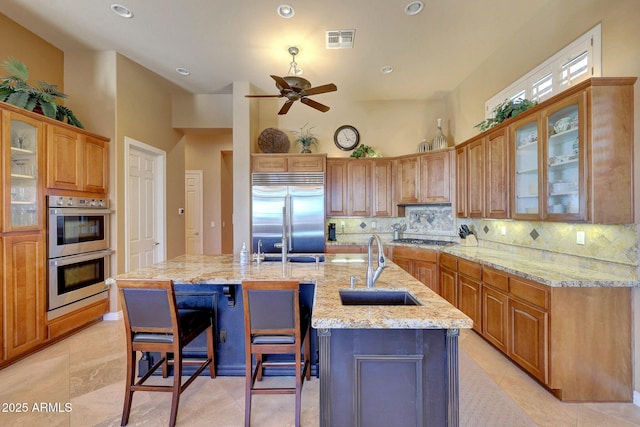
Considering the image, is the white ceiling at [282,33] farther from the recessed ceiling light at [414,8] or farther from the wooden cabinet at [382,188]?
the wooden cabinet at [382,188]

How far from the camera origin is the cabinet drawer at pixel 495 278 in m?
2.52

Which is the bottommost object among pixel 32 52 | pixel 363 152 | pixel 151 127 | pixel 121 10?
pixel 363 152

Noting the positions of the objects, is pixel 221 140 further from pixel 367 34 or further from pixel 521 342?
pixel 521 342

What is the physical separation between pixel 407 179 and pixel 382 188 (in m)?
0.43

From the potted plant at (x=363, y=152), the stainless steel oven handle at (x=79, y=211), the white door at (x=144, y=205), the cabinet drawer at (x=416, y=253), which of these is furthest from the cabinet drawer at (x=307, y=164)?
the stainless steel oven handle at (x=79, y=211)

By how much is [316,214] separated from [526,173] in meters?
2.74

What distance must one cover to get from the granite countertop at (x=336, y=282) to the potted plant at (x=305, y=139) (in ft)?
8.01

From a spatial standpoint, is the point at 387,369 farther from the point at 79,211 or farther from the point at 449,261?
A: the point at 79,211

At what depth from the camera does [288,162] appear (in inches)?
178

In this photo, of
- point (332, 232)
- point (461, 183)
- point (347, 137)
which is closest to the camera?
point (461, 183)

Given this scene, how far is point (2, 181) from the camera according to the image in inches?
98.4

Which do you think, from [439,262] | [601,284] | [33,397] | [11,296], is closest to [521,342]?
[601,284]

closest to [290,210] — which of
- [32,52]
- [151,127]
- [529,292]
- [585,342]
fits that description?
[151,127]

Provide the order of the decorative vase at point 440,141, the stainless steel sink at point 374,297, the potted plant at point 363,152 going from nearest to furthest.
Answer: the stainless steel sink at point 374,297 < the decorative vase at point 440,141 < the potted plant at point 363,152
